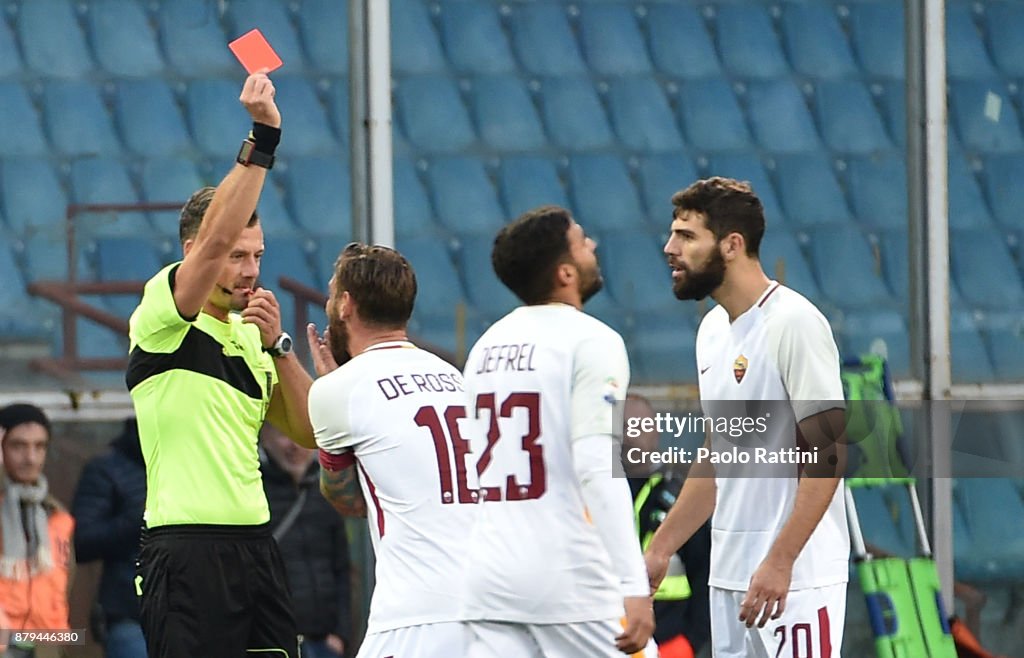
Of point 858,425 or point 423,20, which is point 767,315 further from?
point 423,20

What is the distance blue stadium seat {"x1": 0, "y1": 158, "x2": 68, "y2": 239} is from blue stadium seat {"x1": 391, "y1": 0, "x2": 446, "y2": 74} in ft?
5.69

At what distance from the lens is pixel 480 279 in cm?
825

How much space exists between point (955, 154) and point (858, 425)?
1.69 meters

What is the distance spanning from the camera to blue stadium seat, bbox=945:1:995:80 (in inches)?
344

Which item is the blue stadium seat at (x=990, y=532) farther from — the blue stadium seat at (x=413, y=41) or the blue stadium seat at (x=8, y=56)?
the blue stadium seat at (x=8, y=56)

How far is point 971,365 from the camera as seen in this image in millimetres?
8625

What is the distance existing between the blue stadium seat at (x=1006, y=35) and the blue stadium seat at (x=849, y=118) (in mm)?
763

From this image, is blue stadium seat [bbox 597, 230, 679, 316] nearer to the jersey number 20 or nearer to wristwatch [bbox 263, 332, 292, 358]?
wristwatch [bbox 263, 332, 292, 358]

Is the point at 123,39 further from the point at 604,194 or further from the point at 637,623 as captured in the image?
the point at 637,623

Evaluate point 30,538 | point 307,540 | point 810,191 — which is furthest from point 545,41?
point 30,538

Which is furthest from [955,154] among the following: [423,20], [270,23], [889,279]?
[270,23]

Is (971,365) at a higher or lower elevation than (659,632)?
higher

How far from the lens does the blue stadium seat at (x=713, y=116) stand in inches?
336

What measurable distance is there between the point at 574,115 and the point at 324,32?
1301 mm
